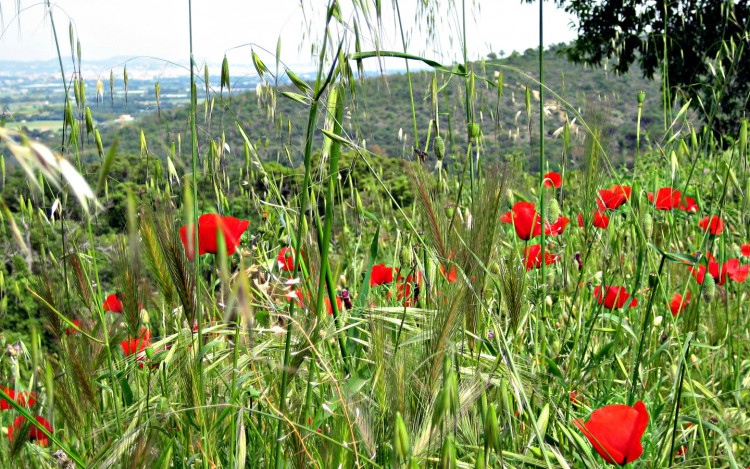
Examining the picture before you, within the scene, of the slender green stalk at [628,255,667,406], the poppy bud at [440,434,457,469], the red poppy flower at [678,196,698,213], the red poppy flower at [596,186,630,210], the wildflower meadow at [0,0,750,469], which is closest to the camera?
the poppy bud at [440,434,457,469]

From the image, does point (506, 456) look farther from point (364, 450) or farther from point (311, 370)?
point (311, 370)

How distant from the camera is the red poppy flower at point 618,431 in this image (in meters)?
0.82

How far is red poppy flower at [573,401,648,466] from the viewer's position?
820 millimetres

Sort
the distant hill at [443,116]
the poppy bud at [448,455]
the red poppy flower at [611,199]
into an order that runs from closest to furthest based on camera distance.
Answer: the poppy bud at [448,455]
the distant hill at [443,116]
the red poppy flower at [611,199]

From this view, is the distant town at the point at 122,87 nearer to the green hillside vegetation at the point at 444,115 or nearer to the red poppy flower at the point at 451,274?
the green hillside vegetation at the point at 444,115

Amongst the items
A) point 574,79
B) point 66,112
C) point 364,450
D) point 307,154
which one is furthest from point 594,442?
point 574,79

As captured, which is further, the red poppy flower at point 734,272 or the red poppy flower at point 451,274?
the red poppy flower at point 734,272

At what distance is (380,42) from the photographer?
2.60ft

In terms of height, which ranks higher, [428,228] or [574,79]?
[574,79]

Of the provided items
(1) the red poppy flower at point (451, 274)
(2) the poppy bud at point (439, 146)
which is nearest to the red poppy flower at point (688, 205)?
(2) the poppy bud at point (439, 146)

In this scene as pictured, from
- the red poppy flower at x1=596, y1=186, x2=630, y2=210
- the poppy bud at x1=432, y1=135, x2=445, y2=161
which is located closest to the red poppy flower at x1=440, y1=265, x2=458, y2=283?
the poppy bud at x1=432, y1=135, x2=445, y2=161

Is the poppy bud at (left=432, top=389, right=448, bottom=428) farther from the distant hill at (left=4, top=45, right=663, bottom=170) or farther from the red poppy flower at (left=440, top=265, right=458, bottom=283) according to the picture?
the distant hill at (left=4, top=45, right=663, bottom=170)

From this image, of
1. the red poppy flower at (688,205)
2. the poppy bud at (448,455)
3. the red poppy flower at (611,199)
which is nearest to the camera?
the poppy bud at (448,455)

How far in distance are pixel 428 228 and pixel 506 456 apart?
0.31 meters
